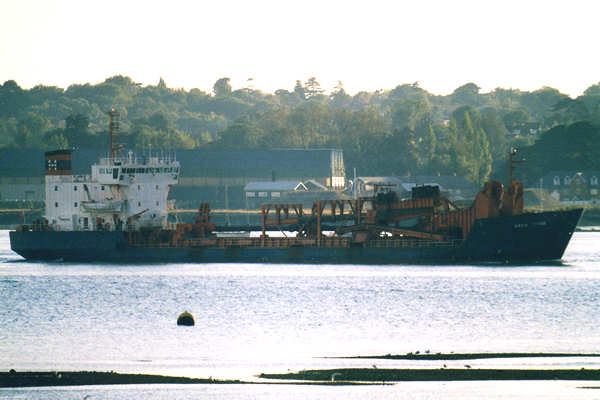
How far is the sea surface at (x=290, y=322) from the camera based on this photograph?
30.4 metres

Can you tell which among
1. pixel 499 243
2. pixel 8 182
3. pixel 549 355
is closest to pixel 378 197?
pixel 499 243

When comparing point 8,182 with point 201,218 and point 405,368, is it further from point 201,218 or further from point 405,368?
point 405,368

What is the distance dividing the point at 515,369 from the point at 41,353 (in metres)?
16.1

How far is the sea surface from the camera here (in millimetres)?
30406

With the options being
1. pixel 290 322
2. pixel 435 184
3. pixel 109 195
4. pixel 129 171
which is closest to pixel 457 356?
pixel 290 322

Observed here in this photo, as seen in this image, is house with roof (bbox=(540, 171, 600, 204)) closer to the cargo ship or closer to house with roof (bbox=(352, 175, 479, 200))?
house with roof (bbox=(352, 175, 479, 200))

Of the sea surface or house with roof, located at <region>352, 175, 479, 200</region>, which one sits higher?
house with roof, located at <region>352, 175, 479, 200</region>

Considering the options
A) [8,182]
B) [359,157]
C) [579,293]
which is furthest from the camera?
[359,157]

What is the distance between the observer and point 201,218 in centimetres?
7969

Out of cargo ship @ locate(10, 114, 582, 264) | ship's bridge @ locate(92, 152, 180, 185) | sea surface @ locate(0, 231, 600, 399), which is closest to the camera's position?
sea surface @ locate(0, 231, 600, 399)

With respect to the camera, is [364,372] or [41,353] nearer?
[364,372]

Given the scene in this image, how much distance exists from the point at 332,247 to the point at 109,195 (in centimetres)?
1728

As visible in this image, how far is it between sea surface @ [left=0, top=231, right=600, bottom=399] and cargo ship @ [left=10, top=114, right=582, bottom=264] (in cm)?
145

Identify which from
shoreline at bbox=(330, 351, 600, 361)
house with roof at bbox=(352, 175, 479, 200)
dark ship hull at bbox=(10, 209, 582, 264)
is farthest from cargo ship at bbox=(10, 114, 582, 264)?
house with roof at bbox=(352, 175, 479, 200)
